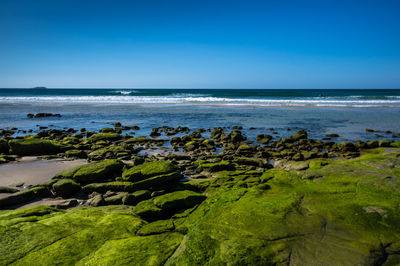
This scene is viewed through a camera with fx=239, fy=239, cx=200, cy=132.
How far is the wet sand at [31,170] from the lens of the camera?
276 inches

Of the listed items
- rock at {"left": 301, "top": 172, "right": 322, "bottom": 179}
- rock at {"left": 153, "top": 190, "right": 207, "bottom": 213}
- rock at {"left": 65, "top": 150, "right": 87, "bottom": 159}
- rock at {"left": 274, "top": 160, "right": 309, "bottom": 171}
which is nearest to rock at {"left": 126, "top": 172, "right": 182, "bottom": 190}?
rock at {"left": 153, "top": 190, "right": 207, "bottom": 213}

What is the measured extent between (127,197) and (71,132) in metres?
12.1

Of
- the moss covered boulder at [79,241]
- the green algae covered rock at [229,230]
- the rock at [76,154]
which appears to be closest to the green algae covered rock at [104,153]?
the rock at [76,154]

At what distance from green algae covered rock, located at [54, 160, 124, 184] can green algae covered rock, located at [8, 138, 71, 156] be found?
12.7 feet

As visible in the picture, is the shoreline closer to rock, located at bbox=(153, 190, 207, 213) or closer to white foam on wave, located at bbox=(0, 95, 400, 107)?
rock, located at bbox=(153, 190, 207, 213)

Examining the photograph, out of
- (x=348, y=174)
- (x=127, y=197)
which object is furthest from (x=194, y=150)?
(x=348, y=174)

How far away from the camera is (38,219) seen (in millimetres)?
4098

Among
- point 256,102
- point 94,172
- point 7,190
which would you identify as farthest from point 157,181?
point 256,102

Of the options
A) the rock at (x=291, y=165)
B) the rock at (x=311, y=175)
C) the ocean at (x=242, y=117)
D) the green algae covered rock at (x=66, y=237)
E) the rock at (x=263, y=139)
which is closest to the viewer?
the green algae covered rock at (x=66, y=237)

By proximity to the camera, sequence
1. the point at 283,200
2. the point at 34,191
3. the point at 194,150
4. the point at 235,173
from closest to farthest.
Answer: the point at 283,200, the point at 34,191, the point at 235,173, the point at 194,150

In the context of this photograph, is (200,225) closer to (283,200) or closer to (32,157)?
(283,200)

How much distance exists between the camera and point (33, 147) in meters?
9.91

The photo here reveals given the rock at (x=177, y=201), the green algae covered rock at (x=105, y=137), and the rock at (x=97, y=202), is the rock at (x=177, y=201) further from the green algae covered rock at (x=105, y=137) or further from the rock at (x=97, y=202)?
the green algae covered rock at (x=105, y=137)

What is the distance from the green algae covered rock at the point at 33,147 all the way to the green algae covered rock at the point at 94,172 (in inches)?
152
